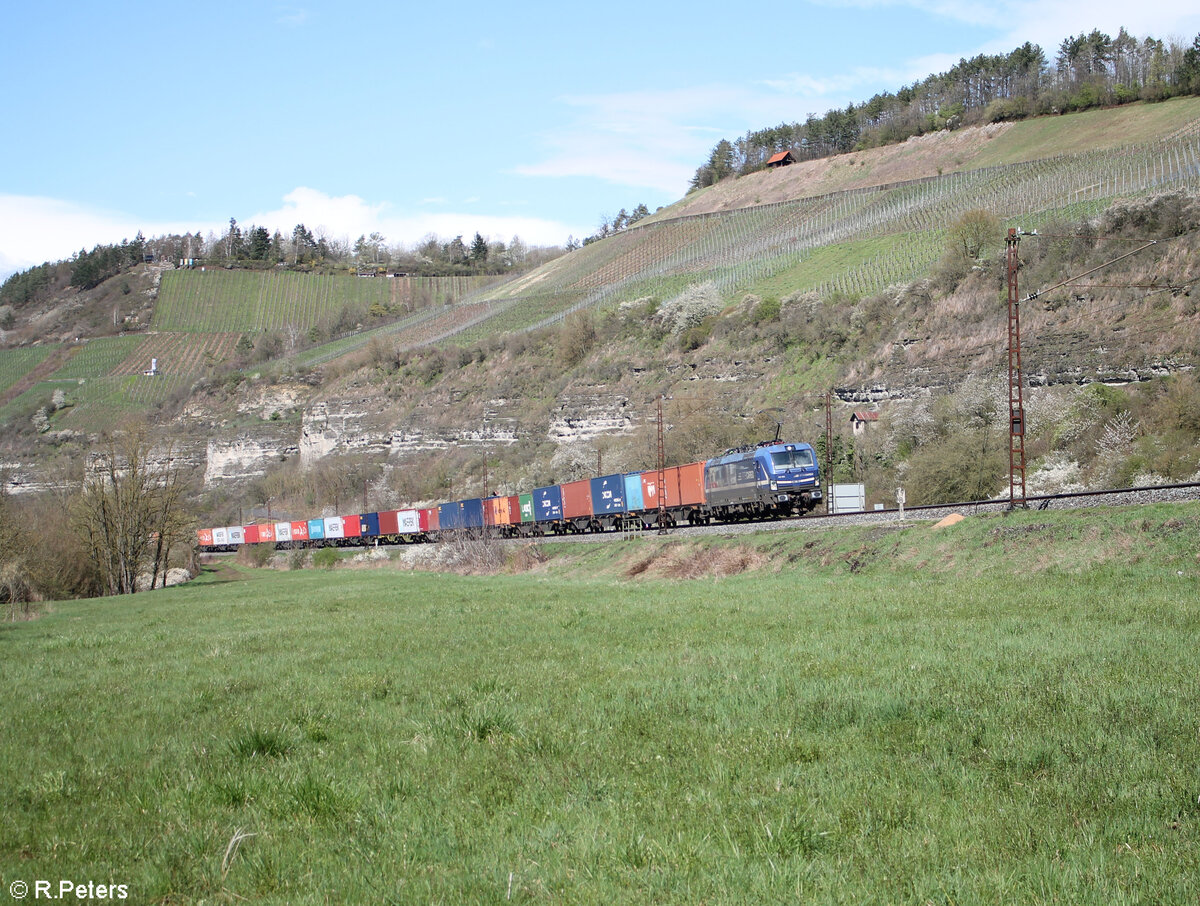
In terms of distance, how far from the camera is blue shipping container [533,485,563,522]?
5566 cm

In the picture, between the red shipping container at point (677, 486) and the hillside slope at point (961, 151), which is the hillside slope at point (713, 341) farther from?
the red shipping container at point (677, 486)

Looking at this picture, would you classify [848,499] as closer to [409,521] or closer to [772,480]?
[772,480]

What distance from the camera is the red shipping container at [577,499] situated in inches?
2063

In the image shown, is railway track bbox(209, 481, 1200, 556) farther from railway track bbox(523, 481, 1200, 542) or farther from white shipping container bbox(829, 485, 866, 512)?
white shipping container bbox(829, 485, 866, 512)

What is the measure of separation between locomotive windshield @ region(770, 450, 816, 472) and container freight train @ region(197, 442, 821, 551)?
4cm

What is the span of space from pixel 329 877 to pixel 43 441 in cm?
14776

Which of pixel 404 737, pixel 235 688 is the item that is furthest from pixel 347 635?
pixel 404 737

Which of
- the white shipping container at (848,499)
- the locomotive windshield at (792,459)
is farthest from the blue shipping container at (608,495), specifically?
the white shipping container at (848,499)

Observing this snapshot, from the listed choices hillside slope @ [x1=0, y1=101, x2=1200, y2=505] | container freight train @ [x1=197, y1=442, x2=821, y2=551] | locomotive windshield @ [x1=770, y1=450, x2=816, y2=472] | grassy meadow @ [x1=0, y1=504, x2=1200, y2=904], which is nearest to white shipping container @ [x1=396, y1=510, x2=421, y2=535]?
container freight train @ [x1=197, y1=442, x2=821, y2=551]

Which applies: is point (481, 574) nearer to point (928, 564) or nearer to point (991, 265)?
point (928, 564)

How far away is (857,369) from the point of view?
230ft

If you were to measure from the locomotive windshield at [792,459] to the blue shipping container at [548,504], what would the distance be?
747 inches

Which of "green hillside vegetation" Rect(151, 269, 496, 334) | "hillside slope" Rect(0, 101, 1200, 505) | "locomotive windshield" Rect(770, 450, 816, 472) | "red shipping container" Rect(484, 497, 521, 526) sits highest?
"green hillside vegetation" Rect(151, 269, 496, 334)

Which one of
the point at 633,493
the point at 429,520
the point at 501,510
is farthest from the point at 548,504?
the point at 429,520
